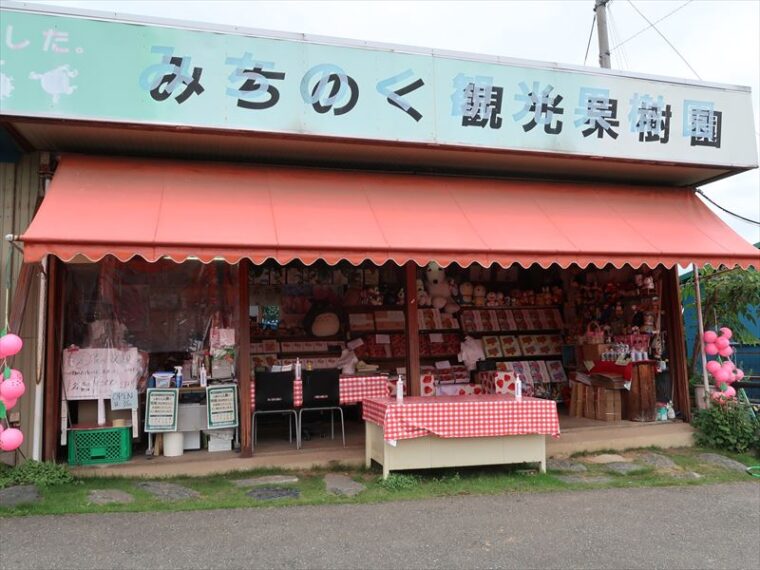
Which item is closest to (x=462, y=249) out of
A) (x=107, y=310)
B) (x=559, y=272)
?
(x=107, y=310)

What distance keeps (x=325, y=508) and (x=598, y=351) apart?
19.7 feet

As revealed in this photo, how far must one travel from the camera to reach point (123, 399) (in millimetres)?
7363

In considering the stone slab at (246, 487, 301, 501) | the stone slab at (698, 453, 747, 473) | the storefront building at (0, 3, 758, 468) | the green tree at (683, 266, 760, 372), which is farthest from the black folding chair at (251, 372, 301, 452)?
the green tree at (683, 266, 760, 372)

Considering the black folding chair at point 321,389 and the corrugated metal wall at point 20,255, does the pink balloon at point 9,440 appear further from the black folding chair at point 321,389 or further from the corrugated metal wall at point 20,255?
the black folding chair at point 321,389

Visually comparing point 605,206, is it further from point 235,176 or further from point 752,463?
point 235,176

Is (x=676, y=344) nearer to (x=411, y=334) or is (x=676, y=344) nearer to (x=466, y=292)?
(x=466, y=292)

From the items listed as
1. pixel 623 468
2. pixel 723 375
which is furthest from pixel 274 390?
pixel 723 375

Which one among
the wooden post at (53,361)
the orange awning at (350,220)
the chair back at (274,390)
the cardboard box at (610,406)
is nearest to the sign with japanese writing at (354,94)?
the orange awning at (350,220)

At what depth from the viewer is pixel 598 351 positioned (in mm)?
10117

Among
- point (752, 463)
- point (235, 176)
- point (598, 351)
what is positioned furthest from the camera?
point (598, 351)

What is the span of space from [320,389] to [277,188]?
2651mm

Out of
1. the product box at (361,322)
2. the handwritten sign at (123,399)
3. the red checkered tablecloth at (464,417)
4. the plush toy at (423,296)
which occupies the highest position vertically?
the plush toy at (423,296)

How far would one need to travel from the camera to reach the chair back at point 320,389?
7938 mm

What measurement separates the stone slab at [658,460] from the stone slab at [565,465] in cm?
91
